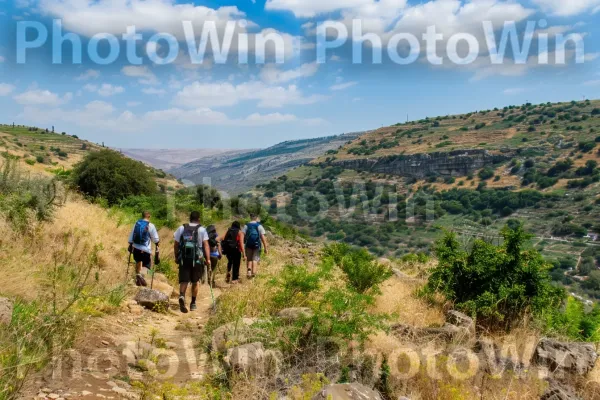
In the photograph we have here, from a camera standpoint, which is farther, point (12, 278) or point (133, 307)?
point (133, 307)

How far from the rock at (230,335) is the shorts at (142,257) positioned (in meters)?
3.39

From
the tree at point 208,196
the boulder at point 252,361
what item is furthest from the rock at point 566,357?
the tree at point 208,196

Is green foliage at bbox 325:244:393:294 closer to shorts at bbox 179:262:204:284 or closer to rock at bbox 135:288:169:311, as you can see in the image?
shorts at bbox 179:262:204:284

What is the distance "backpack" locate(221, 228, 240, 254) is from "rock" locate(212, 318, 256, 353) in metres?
4.29

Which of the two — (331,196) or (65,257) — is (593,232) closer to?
(331,196)

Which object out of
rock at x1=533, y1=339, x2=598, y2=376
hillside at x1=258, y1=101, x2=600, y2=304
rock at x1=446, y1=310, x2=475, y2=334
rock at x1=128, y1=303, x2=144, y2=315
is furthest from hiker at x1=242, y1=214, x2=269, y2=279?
hillside at x1=258, y1=101, x2=600, y2=304

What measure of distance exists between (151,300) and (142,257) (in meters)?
1.65

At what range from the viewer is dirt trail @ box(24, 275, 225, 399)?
12.8 feet

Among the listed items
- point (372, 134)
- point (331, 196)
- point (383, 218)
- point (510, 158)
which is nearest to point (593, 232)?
point (383, 218)

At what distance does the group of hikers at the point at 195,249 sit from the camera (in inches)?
294

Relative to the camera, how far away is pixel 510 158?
71250mm

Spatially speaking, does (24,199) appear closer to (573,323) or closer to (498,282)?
(498,282)

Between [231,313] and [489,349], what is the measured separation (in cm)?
342

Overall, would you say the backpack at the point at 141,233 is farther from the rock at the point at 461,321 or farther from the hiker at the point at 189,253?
the rock at the point at 461,321
